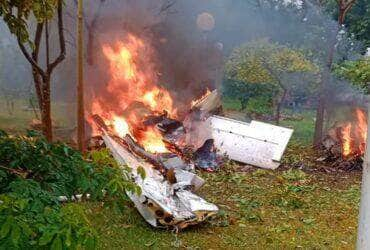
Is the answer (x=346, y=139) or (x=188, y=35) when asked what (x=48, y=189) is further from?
(x=188, y=35)

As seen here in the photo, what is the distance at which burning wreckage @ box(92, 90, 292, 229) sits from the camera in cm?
898

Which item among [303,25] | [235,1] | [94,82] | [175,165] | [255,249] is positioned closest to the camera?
[255,249]

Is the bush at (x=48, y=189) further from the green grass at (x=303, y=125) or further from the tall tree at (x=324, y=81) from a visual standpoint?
the green grass at (x=303, y=125)

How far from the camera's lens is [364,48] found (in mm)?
16328

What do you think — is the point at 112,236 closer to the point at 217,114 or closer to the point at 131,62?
the point at 217,114

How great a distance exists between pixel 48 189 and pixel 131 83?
13872 millimetres

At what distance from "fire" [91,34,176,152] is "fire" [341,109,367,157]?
19.0ft

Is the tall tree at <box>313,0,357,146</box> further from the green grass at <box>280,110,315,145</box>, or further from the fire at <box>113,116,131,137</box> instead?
the fire at <box>113,116,131,137</box>

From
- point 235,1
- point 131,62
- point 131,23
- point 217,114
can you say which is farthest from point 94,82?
point 235,1

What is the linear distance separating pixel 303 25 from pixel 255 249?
46.3 feet

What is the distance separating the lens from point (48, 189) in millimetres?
2961

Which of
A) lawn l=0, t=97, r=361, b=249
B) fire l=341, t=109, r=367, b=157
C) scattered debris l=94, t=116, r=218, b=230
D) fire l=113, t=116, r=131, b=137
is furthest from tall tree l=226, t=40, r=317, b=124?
scattered debris l=94, t=116, r=218, b=230

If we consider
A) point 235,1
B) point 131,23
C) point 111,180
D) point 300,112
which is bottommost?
point 300,112

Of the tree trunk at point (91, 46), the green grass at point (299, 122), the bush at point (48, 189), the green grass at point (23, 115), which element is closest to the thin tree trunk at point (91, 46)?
the tree trunk at point (91, 46)
